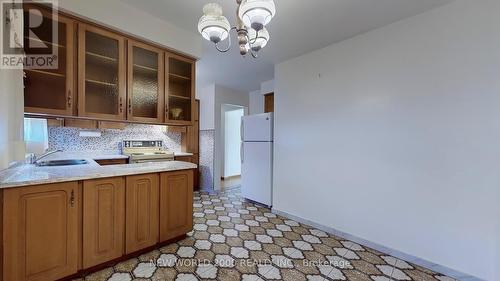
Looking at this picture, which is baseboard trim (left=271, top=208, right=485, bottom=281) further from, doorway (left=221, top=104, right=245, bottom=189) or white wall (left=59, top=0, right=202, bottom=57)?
doorway (left=221, top=104, right=245, bottom=189)

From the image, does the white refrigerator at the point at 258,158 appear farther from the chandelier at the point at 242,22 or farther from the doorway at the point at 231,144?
the doorway at the point at 231,144

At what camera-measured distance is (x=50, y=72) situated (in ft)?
6.14

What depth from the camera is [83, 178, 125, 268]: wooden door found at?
1.68 meters

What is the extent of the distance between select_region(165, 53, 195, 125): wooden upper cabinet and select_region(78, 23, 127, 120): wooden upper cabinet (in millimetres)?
508

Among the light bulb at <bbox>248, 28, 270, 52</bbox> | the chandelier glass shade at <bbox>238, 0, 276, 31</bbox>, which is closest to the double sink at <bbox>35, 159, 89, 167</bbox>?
Answer: the light bulb at <bbox>248, 28, 270, 52</bbox>

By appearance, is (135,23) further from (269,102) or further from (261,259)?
(269,102)

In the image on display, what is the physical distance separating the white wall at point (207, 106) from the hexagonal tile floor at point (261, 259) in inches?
94.7

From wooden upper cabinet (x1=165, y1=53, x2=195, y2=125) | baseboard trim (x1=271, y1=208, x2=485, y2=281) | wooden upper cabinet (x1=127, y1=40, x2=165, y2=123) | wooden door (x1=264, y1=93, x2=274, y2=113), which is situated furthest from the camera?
wooden door (x1=264, y1=93, x2=274, y2=113)

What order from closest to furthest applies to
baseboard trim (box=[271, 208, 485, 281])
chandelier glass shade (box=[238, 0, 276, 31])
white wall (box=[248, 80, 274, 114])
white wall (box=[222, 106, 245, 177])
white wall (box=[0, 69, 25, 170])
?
chandelier glass shade (box=[238, 0, 276, 31])
white wall (box=[0, 69, 25, 170])
baseboard trim (box=[271, 208, 485, 281])
white wall (box=[248, 80, 274, 114])
white wall (box=[222, 106, 245, 177])

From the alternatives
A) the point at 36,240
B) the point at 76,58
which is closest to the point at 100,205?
the point at 36,240

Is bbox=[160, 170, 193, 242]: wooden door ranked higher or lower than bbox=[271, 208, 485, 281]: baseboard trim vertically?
higher

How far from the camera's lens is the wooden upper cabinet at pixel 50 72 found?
179cm

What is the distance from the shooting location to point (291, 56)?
3.10m

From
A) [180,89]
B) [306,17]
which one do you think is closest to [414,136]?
[306,17]
